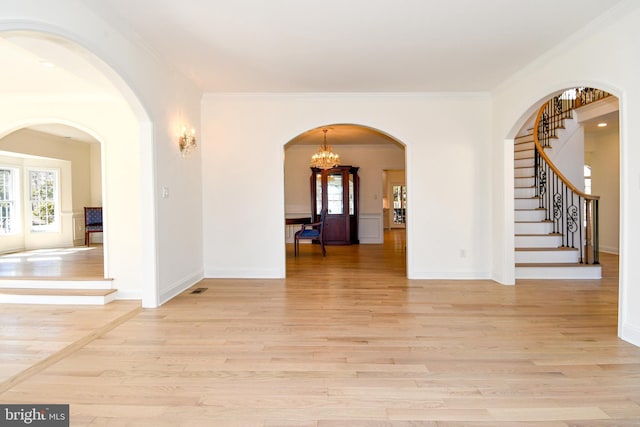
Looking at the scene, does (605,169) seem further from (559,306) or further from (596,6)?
(596,6)

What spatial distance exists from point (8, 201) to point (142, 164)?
639 cm

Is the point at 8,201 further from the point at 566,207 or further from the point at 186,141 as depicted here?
the point at 566,207

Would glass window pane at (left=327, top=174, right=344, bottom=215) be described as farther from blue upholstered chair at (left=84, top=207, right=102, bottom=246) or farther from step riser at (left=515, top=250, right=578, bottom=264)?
blue upholstered chair at (left=84, top=207, right=102, bottom=246)

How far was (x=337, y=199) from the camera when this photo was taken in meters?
9.51

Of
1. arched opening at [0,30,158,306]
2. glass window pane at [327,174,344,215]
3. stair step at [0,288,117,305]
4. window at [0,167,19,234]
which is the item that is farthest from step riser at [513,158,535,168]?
window at [0,167,19,234]

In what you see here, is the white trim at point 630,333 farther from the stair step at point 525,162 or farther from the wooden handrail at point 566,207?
the stair step at point 525,162

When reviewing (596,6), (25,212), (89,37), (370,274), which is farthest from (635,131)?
(25,212)

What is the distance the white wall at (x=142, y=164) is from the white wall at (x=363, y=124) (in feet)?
1.34

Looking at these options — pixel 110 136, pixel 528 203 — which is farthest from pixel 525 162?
pixel 110 136

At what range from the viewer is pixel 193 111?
5.05 metres

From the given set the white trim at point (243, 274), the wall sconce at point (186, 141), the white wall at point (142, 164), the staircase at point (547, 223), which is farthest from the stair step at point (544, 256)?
the wall sconce at point (186, 141)

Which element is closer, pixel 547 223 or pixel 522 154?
pixel 547 223

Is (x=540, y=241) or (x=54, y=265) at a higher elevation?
(x=540, y=241)

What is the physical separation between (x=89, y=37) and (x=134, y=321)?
249 centimetres
